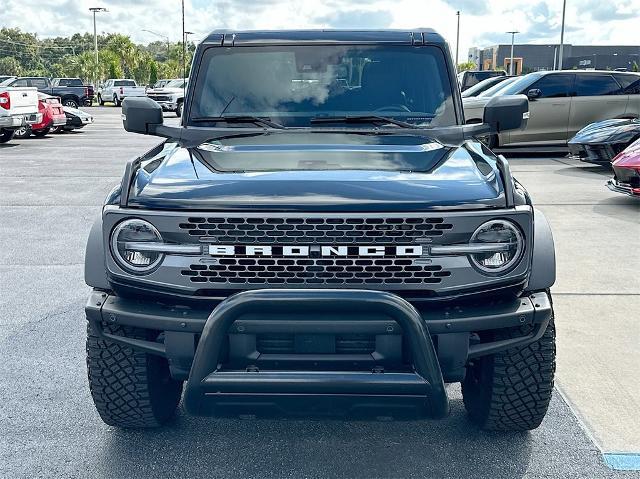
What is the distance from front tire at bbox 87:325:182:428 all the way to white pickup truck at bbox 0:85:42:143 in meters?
16.7

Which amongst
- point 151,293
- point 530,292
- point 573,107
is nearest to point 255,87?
point 151,293

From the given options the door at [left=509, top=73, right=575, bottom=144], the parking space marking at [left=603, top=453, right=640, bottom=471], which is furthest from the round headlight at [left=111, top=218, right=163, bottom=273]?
the door at [left=509, top=73, right=575, bottom=144]

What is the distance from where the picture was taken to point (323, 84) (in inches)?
172

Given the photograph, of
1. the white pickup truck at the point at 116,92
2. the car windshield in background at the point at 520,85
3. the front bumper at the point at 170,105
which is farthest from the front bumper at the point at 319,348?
the white pickup truck at the point at 116,92

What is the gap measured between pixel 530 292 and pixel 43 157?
50.4 feet

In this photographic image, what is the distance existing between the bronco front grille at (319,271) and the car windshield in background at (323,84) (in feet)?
4.66

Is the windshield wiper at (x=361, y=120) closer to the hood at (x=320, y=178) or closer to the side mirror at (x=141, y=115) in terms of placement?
the hood at (x=320, y=178)

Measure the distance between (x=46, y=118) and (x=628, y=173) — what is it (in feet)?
54.1

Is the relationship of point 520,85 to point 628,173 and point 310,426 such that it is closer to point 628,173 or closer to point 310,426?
point 628,173

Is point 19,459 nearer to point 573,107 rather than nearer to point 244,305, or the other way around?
point 244,305

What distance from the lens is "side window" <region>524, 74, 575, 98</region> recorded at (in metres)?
15.9

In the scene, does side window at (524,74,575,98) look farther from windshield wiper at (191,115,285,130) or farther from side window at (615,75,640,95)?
windshield wiper at (191,115,285,130)

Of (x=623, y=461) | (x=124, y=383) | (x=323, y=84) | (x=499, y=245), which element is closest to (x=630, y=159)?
(x=323, y=84)

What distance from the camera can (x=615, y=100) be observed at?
16.0 meters
